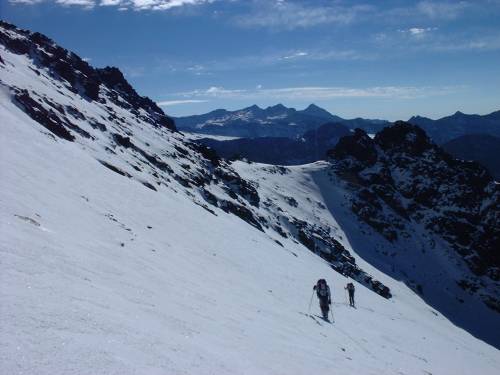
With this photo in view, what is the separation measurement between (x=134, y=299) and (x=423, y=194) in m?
124

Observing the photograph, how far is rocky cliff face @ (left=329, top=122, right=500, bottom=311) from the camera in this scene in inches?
4355

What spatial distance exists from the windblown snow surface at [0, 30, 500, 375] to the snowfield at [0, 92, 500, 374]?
0.05 m

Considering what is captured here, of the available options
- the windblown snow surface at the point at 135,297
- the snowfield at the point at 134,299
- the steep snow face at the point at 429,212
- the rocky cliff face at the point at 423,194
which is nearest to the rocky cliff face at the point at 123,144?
the windblown snow surface at the point at 135,297

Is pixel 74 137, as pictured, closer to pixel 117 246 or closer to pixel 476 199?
pixel 117 246

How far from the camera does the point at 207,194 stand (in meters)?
62.8

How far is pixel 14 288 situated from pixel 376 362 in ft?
47.9

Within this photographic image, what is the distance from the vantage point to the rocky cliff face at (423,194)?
110625mm

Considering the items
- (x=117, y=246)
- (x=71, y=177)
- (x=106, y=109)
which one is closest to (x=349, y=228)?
(x=106, y=109)

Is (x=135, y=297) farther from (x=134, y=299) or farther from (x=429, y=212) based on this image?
(x=429, y=212)

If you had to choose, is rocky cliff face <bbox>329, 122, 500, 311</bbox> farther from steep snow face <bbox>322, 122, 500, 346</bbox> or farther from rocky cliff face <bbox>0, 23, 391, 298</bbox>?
rocky cliff face <bbox>0, 23, 391, 298</bbox>

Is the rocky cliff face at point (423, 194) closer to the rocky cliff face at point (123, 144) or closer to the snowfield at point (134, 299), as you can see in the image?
the rocky cliff face at point (123, 144)

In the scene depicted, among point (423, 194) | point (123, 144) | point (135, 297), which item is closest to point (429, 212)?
point (423, 194)

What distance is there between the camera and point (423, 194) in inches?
4865

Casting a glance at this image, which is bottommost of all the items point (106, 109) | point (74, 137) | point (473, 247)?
point (473, 247)
